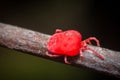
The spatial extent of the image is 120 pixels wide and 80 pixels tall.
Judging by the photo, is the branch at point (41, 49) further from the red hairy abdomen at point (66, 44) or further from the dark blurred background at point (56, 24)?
the dark blurred background at point (56, 24)

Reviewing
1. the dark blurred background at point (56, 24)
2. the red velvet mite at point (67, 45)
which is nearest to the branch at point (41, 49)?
the red velvet mite at point (67, 45)

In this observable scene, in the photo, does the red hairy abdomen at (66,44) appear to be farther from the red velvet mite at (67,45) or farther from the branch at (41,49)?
the branch at (41,49)

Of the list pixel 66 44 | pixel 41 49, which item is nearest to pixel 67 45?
pixel 66 44

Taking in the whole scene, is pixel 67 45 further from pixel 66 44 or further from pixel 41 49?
pixel 41 49

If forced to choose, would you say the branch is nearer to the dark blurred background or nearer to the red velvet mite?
the red velvet mite

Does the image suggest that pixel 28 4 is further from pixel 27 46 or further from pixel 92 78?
pixel 27 46

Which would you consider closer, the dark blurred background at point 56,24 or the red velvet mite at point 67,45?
the red velvet mite at point 67,45
